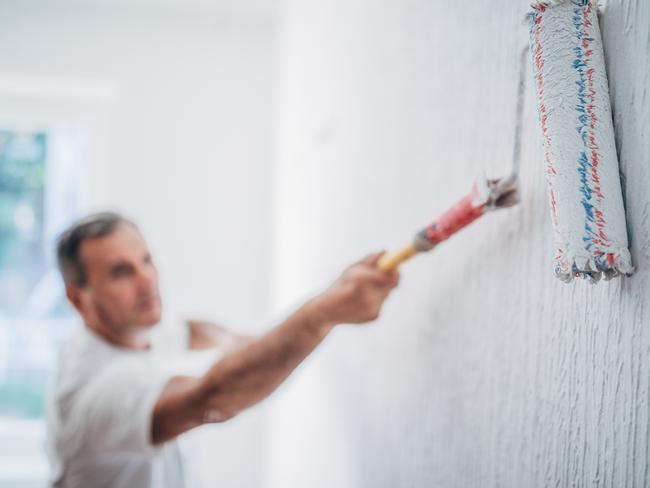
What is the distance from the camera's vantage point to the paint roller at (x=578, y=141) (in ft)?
0.80

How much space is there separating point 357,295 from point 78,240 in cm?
68

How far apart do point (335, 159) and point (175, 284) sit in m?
1.39

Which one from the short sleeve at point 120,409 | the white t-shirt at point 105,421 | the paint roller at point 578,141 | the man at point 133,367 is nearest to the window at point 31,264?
the man at point 133,367

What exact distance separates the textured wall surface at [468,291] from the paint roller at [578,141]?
0.04 feet

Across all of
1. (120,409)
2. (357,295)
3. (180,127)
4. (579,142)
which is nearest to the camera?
(579,142)

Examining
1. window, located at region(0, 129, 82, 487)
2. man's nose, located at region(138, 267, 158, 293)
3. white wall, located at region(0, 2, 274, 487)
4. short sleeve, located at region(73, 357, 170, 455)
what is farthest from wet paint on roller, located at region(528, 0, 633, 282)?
window, located at region(0, 129, 82, 487)

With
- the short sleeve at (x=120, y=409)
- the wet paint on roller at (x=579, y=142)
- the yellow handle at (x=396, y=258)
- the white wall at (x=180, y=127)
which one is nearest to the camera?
the wet paint on roller at (x=579, y=142)

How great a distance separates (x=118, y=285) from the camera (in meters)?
0.95

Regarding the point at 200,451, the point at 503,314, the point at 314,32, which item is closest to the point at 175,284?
the point at 200,451

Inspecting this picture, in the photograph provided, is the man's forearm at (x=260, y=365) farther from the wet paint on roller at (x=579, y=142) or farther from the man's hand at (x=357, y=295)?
the wet paint on roller at (x=579, y=142)

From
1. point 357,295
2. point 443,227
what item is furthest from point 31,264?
point 443,227

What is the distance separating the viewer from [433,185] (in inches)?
19.7

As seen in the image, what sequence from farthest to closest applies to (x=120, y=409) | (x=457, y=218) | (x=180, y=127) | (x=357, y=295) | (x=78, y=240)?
1. (x=180, y=127)
2. (x=78, y=240)
3. (x=120, y=409)
4. (x=357, y=295)
5. (x=457, y=218)

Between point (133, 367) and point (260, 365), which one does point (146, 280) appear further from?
point (260, 365)
